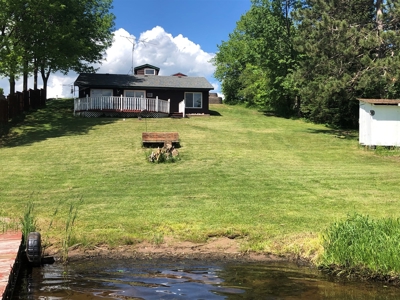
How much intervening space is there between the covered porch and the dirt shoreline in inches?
887

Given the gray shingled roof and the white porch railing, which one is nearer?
the white porch railing

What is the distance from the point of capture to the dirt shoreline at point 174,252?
7.70 metres

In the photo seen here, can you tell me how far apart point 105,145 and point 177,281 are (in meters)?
13.4

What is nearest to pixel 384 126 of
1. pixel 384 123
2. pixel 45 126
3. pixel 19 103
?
pixel 384 123

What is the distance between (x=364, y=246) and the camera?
671cm

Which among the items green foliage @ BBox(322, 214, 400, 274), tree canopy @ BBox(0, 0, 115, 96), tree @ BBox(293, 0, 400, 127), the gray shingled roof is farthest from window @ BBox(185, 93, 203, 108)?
green foliage @ BBox(322, 214, 400, 274)

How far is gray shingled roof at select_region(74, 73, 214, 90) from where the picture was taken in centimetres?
3180

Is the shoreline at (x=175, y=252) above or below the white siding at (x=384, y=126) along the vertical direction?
below

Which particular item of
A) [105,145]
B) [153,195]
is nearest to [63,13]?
[105,145]

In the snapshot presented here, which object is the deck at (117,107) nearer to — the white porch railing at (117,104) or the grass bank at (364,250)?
the white porch railing at (117,104)

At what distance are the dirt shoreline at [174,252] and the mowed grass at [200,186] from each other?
168 millimetres

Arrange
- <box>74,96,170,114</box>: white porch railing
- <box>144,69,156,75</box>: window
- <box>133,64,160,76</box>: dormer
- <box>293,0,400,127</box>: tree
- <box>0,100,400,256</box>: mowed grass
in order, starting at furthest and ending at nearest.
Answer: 1. <box>144,69,156,75</box>: window
2. <box>133,64,160,76</box>: dormer
3. <box>74,96,170,114</box>: white porch railing
4. <box>293,0,400,127</box>: tree
5. <box>0,100,400,256</box>: mowed grass

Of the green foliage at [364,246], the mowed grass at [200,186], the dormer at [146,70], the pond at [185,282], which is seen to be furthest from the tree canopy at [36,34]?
the green foliage at [364,246]

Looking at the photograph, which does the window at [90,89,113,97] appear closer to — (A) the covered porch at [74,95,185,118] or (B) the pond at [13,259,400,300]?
(A) the covered porch at [74,95,185,118]
